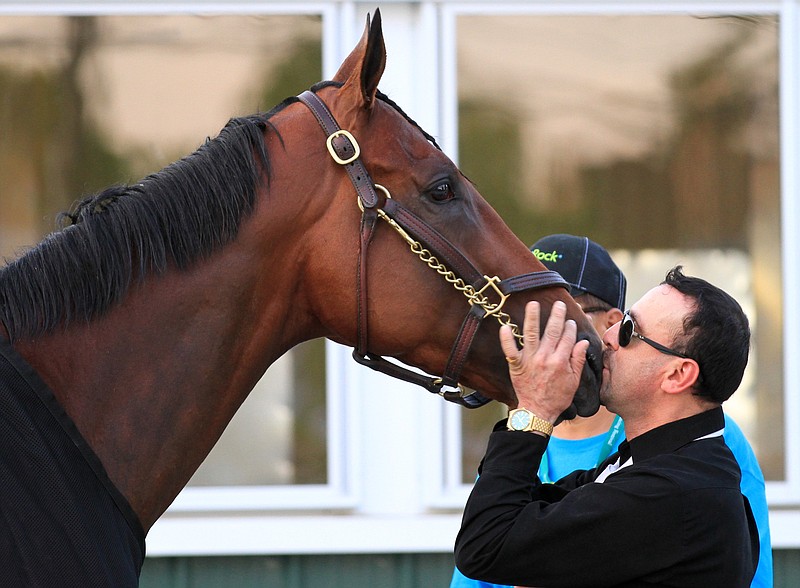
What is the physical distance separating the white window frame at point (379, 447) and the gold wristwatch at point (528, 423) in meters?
1.94

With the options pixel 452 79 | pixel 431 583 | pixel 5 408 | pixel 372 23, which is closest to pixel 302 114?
pixel 372 23

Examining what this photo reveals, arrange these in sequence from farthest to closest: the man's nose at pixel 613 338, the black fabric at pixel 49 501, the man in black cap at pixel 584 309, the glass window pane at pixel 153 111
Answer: the glass window pane at pixel 153 111 → the man in black cap at pixel 584 309 → the man's nose at pixel 613 338 → the black fabric at pixel 49 501

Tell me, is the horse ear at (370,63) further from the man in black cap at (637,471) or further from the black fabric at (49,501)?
the black fabric at (49,501)

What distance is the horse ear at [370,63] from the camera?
1.81m

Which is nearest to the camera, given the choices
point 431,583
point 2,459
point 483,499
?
point 2,459

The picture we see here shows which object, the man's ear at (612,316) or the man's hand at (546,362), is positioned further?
the man's ear at (612,316)

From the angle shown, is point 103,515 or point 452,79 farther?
point 452,79

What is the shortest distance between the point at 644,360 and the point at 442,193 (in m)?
0.58

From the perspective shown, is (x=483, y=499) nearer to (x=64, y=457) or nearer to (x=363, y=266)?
(x=363, y=266)

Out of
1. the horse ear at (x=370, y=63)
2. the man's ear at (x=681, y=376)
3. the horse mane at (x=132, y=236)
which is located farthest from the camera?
the man's ear at (x=681, y=376)

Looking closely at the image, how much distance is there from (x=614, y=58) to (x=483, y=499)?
286cm

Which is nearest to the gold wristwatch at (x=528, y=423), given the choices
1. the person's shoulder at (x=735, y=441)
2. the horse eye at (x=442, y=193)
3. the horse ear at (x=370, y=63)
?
the horse eye at (x=442, y=193)

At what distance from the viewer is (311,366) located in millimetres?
4004

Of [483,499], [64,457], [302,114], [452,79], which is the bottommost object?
[483,499]
